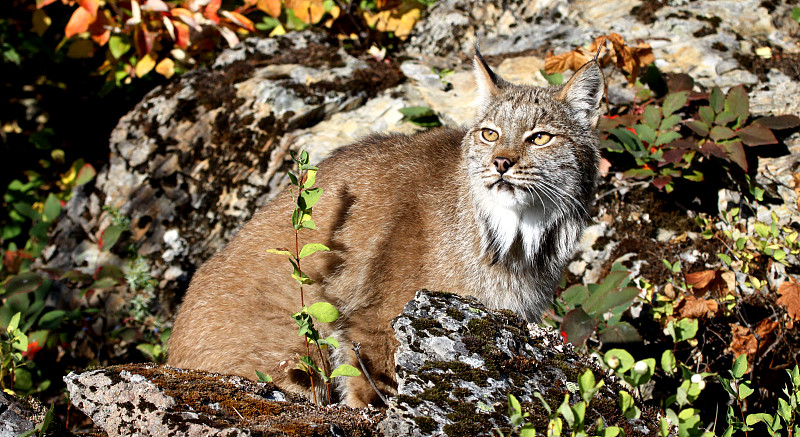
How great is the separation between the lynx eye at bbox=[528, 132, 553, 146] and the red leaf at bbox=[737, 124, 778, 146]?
195 cm

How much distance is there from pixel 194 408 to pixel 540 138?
8.54 ft

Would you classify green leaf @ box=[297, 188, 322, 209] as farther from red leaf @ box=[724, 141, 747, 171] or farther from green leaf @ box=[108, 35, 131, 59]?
green leaf @ box=[108, 35, 131, 59]

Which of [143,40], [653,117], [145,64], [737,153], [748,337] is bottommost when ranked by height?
[748,337]

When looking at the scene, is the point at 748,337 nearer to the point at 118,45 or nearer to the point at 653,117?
the point at 653,117

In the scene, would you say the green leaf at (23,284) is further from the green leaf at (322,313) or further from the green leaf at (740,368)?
the green leaf at (740,368)

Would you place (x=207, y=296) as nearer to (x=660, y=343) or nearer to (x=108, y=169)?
(x=660, y=343)

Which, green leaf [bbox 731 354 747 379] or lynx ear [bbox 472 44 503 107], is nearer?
green leaf [bbox 731 354 747 379]

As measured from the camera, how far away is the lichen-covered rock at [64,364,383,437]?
227cm

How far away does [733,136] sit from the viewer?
477cm

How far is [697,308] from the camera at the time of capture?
421cm

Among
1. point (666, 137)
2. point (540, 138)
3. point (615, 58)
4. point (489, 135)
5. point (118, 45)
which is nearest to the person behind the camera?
point (540, 138)

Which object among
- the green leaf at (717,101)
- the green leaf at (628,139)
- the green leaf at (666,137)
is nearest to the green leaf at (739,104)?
the green leaf at (717,101)

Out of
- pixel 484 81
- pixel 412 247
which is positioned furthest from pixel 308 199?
pixel 484 81

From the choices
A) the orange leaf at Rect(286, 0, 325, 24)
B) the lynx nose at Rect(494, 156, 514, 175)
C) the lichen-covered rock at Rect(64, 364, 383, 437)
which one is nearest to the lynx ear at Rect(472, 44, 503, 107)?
the lynx nose at Rect(494, 156, 514, 175)
